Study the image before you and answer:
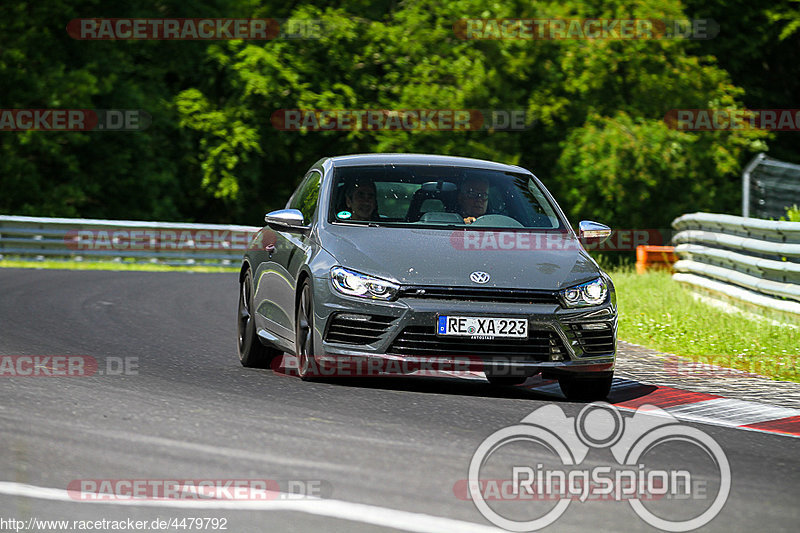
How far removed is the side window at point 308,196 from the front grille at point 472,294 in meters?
1.64

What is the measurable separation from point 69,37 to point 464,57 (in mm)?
11202

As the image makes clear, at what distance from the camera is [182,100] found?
41375 millimetres

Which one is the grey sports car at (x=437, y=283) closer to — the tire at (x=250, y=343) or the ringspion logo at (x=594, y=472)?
the tire at (x=250, y=343)

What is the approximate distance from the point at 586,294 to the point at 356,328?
1.51 m

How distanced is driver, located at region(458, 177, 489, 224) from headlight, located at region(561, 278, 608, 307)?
1.25 metres

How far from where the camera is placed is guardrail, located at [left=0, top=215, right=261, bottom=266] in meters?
30.2

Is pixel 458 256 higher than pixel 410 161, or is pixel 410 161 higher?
pixel 410 161

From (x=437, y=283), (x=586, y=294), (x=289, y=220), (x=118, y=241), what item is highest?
(x=289, y=220)

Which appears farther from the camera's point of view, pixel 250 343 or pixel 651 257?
pixel 651 257

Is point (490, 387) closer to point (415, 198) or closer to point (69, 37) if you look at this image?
point (415, 198)

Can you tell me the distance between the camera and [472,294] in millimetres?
9078

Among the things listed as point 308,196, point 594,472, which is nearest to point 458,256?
point 308,196

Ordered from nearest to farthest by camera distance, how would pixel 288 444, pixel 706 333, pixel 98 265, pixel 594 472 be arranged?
pixel 594 472, pixel 288 444, pixel 706 333, pixel 98 265

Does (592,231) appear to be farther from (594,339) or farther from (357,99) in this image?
(357,99)
